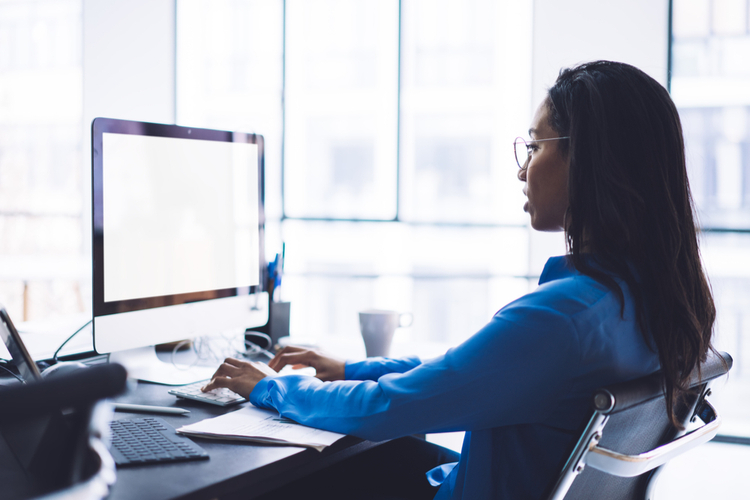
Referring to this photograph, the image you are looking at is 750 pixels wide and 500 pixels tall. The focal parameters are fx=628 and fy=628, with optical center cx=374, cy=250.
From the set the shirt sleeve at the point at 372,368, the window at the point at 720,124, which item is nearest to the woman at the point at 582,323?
the shirt sleeve at the point at 372,368

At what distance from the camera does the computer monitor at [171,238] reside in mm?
1225

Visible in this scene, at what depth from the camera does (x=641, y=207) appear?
90 centimetres

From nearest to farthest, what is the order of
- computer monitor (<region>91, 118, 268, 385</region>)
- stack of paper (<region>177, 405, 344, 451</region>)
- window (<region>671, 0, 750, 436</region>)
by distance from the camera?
stack of paper (<region>177, 405, 344, 451</region>)
computer monitor (<region>91, 118, 268, 385</region>)
window (<region>671, 0, 750, 436</region>)

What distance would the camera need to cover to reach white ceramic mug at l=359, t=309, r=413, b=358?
1.50 m

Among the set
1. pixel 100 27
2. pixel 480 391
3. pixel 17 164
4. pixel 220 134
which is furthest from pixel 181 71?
pixel 480 391

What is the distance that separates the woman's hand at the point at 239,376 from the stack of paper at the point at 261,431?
0.27ft

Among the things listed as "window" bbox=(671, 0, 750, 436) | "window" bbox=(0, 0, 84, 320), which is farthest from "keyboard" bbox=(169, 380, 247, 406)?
"window" bbox=(0, 0, 84, 320)

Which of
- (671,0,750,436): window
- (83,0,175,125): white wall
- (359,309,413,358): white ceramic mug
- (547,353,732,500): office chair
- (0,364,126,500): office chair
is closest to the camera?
(0,364,126,500): office chair

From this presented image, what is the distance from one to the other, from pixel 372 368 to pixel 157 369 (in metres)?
0.50

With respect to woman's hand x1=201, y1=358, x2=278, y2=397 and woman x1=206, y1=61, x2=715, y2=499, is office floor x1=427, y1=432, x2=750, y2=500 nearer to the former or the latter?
woman's hand x1=201, y1=358, x2=278, y2=397

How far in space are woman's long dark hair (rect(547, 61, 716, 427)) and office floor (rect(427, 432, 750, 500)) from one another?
1.33m

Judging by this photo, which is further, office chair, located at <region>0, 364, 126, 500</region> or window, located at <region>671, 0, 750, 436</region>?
window, located at <region>671, 0, 750, 436</region>

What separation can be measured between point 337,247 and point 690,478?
6.73 feet

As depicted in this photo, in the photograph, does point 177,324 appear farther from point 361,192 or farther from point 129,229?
point 361,192
